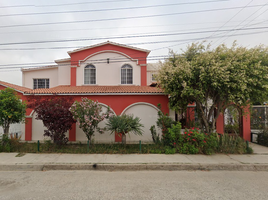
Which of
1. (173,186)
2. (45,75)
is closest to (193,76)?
(173,186)

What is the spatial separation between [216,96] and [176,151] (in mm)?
3443

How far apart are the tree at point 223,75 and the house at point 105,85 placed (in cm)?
175

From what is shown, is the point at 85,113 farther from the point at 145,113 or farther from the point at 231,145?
the point at 231,145

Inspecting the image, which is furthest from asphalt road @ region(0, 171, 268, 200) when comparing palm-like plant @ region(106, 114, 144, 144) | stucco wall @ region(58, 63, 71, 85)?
stucco wall @ region(58, 63, 71, 85)

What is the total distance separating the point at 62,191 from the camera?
4113 millimetres

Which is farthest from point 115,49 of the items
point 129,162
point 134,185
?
point 134,185

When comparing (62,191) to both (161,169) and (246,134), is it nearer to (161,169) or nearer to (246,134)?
(161,169)

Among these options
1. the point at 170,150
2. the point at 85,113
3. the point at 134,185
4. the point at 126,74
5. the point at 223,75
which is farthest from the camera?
the point at 126,74

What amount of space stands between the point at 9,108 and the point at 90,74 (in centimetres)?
772

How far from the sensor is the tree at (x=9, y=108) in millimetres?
7282

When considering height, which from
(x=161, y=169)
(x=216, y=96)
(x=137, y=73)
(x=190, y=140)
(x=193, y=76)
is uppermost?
(x=137, y=73)

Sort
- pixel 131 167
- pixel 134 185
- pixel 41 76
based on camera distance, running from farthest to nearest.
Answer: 1. pixel 41 76
2. pixel 131 167
3. pixel 134 185

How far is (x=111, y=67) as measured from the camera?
1443 centimetres

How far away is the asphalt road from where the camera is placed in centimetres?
392
